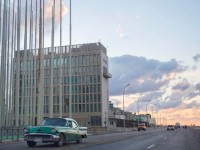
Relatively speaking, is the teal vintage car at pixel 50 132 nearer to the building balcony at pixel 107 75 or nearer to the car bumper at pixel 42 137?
the car bumper at pixel 42 137

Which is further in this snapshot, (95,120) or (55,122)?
(95,120)

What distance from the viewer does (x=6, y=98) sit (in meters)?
51.8

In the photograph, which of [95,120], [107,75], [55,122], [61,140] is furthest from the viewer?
[107,75]

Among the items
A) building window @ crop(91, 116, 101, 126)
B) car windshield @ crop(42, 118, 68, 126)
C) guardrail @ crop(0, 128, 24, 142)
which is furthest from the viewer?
building window @ crop(91, 116, 101, 126)

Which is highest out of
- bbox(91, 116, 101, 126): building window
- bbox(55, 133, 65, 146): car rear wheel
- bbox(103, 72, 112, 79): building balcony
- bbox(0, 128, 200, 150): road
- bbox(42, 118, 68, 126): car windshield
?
bbox(103, 72, 112, 79): building balcony

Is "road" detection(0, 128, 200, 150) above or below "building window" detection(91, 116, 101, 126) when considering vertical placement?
above

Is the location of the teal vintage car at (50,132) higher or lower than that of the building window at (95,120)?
higher

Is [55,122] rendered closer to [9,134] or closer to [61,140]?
[61,140]

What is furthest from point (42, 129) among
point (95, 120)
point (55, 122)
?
point (95, 120)

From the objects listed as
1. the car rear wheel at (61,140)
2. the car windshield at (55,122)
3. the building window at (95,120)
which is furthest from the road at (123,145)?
the building window at (95,120)

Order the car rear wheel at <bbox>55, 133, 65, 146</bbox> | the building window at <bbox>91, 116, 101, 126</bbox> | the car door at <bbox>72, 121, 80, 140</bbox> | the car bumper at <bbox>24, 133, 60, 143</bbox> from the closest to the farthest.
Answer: the car bumper at <bbox>24, 133, 60, 143</bbox>, the car rear wheel at <bbox>55, 133, 65, 146</bbox>, the car door at <bbox>72, 121, 80, 140</bbox>, the building window at <bbox>91, 116, 101, 126</bbox>

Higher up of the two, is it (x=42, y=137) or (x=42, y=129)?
(x=42, y=129)

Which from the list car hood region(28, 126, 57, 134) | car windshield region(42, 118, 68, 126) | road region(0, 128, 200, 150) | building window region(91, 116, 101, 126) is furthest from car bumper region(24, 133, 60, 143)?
building window region(91, 116, 101, 126)

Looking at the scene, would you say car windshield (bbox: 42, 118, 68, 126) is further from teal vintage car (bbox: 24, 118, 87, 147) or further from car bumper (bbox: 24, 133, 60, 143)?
car bumper (bbox: 24, 133, 60, 143)
